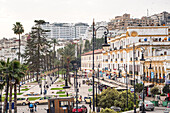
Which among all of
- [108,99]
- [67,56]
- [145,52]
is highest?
[145,52]

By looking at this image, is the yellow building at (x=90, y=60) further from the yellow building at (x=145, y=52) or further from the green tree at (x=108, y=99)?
the green tree at (x=108, y=99)

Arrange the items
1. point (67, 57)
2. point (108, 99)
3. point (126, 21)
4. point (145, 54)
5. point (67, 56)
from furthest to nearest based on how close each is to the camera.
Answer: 1. point (126, 21)
2. point (67, 56)
3. point (67, 57)
4. point (145, 54)
5. point (108, 99)

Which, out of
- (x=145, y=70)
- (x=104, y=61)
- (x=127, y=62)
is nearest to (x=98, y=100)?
(x=145, y=70)

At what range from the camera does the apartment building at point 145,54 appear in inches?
1811

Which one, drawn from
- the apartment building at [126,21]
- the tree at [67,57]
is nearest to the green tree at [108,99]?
the tree at [67,57]

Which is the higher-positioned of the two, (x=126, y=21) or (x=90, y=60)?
(x=126, y=21)

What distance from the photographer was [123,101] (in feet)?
98.0

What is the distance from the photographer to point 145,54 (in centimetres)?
5366

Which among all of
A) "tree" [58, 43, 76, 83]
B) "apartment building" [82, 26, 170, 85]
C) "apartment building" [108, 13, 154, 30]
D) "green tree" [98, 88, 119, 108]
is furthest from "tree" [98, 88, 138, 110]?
"apartment building" [108, 13, 154, 30]

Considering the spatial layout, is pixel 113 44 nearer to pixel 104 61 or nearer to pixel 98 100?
pixel 104 61

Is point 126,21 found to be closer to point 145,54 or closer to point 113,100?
point 145,54

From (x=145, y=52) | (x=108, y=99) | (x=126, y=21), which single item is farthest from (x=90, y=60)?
(x=108, y=99)

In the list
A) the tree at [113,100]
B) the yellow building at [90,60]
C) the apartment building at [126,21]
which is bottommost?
the tree at [113,100]

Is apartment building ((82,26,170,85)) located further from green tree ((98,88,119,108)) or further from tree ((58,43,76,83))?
green tree ((98,88,119,108))
